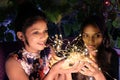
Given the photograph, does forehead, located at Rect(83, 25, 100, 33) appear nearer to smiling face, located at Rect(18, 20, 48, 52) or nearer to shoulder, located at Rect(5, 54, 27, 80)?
smiling face, located at Rect(18, 20, 48, 52)

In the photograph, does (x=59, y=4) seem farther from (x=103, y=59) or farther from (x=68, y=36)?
(x=103, y=59)

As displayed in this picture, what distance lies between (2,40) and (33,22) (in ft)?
1.22

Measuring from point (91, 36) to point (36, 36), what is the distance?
40 centimetres

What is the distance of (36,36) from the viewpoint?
5.77 ft

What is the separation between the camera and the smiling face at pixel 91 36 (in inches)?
75.2

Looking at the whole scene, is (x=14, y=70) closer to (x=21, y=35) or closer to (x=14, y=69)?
(x=14, y=69)

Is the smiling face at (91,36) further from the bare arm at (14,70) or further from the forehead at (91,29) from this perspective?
the bare arm at (14,70)

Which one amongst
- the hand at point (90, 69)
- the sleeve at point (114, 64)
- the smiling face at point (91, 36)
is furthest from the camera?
the sleeve at point (114, 64)

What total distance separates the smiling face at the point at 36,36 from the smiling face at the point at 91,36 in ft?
1.04

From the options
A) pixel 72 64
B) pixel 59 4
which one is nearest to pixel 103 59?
pixel 72 64

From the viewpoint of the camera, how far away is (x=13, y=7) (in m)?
1.80

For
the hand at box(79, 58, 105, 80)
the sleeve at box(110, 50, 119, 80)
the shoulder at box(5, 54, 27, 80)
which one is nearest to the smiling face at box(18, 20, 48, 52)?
the shoulder at box(5, 54, 27, 80)

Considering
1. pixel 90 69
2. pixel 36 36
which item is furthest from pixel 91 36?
pixel 36 36

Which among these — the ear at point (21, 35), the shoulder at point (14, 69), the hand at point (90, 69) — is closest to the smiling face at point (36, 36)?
the ear at point (21, 35)
